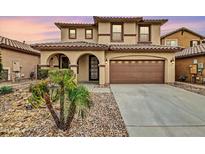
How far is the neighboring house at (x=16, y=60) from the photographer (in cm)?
1781

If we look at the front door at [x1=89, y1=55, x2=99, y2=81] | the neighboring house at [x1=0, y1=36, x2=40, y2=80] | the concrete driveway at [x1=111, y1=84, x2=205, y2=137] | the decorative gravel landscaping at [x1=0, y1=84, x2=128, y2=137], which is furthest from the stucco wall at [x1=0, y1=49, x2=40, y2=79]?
the concrete driveway at [x1=111, y1=84, x2=205, y2=137]

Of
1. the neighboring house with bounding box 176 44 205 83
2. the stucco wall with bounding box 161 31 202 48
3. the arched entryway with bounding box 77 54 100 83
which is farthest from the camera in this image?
the stucco wall with bounding box 161 31 202 48

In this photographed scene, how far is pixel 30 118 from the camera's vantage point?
7.52 metres

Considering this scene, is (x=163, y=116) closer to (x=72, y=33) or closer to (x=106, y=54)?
(x=106, y=54)

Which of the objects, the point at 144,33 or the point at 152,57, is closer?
the point at 152,57

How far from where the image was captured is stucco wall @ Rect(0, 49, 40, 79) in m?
17.9

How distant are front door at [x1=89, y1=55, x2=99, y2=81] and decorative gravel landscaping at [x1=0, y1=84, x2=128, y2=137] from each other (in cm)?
1112

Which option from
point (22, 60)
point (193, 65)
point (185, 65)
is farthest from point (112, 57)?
point (22, 60)

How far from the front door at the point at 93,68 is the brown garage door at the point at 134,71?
2.60 metres

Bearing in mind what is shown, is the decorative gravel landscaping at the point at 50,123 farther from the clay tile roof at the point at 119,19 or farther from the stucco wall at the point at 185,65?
the stucco wall at the point at 185,65

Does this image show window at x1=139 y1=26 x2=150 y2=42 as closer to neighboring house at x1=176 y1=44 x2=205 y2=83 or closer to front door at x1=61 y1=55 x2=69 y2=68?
neighboring house at x1=176 y1=44 x2=205 y2=83

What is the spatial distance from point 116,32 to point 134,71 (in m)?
4.20

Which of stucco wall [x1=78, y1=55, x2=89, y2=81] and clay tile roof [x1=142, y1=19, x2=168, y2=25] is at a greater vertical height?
clay tile roof [x1=142, y1=19, x2=168, y2=25]

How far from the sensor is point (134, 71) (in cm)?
1834
